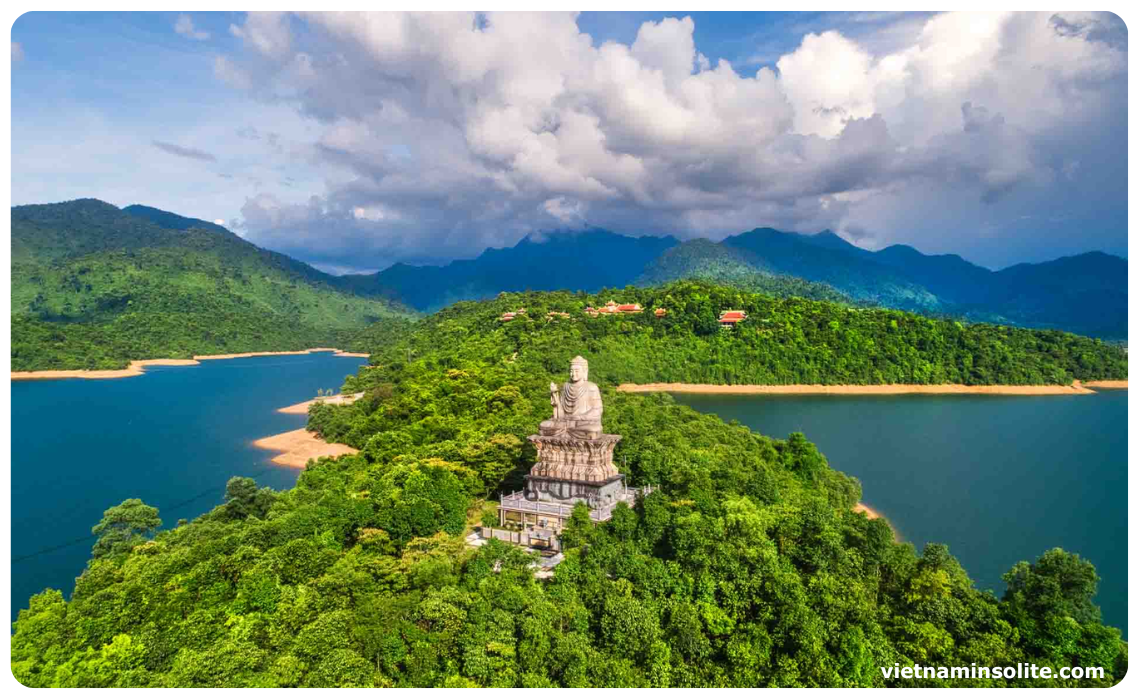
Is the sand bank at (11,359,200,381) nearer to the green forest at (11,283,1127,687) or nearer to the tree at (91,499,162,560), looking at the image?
the tree at (91,499,162,560)

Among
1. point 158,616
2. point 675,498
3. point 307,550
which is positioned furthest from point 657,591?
point 158,616

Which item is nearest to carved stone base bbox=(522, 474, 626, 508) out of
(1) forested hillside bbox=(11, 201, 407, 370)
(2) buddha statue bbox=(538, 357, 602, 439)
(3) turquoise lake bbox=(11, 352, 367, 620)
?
(2) buddha statue bbox=(538, 357, 602, 439)

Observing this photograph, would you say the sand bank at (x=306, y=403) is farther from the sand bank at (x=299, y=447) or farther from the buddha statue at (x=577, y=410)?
the buddha statue at (x=577, y=410)

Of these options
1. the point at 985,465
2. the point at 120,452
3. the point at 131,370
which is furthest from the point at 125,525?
the point at 131,370

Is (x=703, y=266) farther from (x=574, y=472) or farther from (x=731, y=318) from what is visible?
(x=574, y=472)

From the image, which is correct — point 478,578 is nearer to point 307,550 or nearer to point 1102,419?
point 307,550
